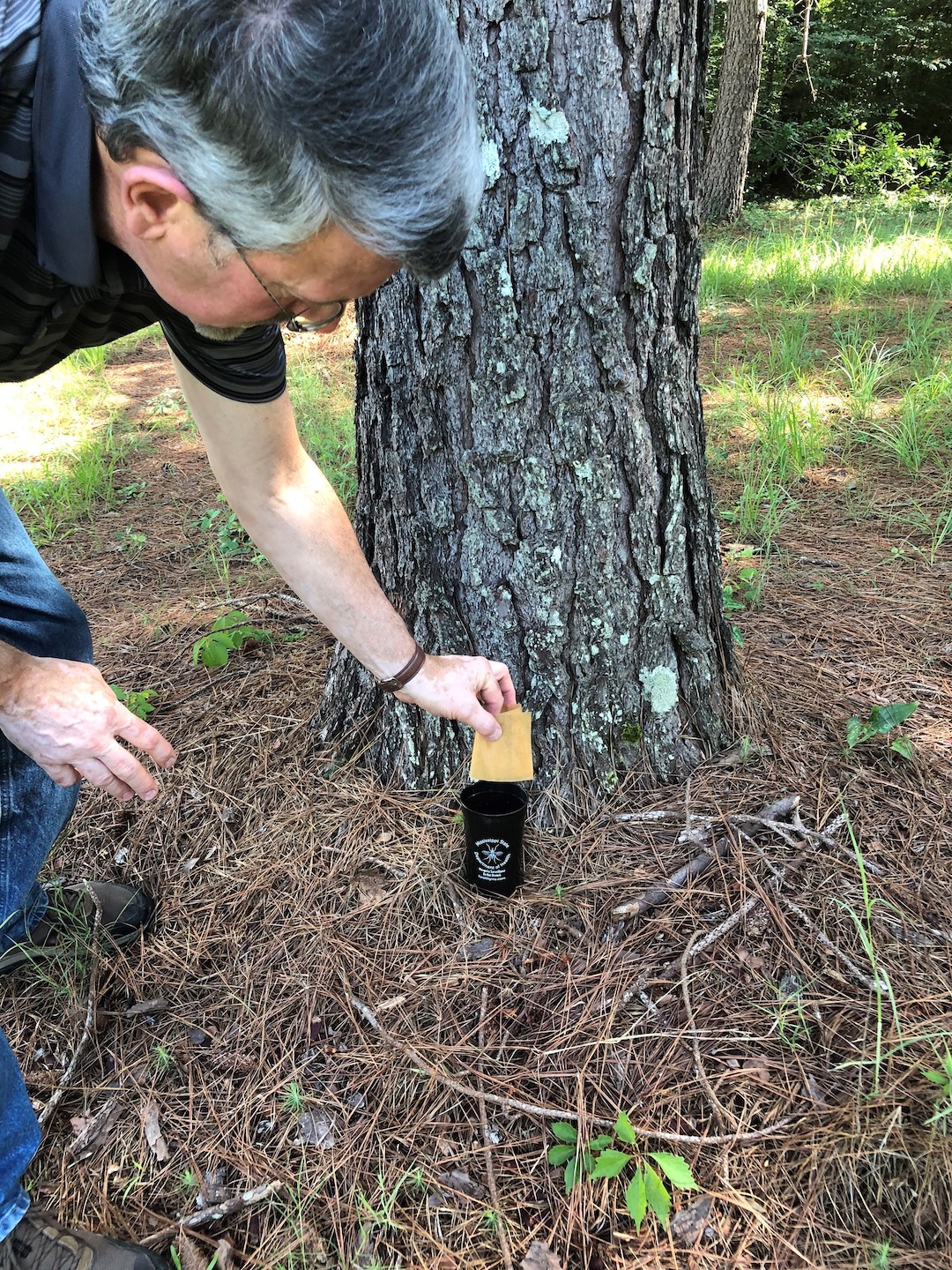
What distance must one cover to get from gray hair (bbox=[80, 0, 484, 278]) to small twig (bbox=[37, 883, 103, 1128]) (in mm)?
1542

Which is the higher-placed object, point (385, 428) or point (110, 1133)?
point (385, 428)

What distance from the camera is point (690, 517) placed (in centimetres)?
191

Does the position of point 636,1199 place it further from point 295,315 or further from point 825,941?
point 295,315

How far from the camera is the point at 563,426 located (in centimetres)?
174

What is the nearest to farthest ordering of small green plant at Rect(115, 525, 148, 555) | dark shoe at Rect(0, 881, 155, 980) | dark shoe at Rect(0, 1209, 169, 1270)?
dark shoe at Rect(0, 1209, 169, 1270), dark shoe at Rect(0, 881, 155, 980), small green plant at Rect(115, 525, 148, 555)

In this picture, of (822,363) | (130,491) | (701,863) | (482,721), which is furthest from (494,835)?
(822,363)

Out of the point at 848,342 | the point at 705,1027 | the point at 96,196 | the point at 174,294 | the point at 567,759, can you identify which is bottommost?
the point at 705,1027

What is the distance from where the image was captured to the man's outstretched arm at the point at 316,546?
1.56 metres

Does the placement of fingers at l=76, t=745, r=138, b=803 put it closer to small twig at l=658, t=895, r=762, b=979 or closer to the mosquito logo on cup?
the mosquito logo on cup

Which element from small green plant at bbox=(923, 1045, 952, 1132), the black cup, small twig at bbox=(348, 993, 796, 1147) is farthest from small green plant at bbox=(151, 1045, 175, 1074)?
small green plant at bbox=(923, 1045, 952, 1132)

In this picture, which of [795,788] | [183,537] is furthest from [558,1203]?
[183,537]

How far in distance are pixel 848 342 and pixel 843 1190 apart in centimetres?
419

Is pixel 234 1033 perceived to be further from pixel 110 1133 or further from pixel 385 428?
pixel 385 428

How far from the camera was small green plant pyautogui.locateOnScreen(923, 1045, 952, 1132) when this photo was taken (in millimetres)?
1315
